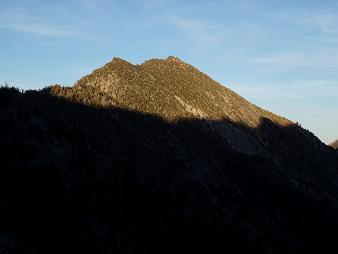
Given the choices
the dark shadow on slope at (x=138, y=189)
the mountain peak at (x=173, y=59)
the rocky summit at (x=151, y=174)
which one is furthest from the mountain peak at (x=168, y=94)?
the dark shadow on slope at (x=138, y=189)

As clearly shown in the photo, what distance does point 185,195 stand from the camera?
120 feet

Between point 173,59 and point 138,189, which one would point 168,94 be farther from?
point 138,189

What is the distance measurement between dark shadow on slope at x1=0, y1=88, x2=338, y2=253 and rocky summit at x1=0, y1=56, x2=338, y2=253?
0.10 m

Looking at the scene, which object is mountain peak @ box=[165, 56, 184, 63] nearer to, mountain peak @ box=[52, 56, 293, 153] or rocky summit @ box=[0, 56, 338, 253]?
mountain peak @ box=[52, 56, 293, 153]

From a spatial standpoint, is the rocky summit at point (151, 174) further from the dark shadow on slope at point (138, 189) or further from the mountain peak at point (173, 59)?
the mountain peak at point (173, 59)

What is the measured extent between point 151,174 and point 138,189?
430cm

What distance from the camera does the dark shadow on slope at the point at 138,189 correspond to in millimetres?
23875

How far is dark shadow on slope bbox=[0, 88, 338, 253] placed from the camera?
23875 mm

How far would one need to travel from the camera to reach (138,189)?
32250 millimetres

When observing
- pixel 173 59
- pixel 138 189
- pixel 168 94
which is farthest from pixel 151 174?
pixel 173 59

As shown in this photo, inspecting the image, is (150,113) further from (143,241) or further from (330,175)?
(330,175)

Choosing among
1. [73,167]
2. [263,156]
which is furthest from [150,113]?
[73,167]

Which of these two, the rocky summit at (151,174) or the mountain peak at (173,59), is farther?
the mountain peak at (173,59)

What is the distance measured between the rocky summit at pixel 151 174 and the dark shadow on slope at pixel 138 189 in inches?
3.8
